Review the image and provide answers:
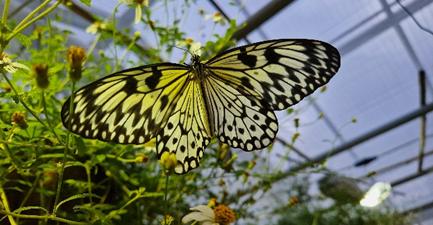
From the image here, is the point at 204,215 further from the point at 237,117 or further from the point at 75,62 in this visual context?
the point at 75,62

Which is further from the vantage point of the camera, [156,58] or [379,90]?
[379,90]

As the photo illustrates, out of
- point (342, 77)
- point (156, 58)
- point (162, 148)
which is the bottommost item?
point (162, 148)

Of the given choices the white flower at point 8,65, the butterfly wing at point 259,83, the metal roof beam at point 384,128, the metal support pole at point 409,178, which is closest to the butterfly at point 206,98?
→ the butterfly wing at point 259,83

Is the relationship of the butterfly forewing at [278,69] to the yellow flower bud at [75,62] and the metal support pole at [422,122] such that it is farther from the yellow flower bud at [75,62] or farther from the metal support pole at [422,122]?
the metal support pole at [422,122]

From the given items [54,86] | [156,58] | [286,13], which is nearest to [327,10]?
[286,13]

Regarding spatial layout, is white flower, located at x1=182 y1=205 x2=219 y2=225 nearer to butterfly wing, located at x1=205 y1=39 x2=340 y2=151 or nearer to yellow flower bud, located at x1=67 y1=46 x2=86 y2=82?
butterfly wing, located at x1=205 y1=39 x2=340 y2=151

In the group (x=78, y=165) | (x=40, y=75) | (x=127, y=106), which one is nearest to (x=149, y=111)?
(x=127, y=106)

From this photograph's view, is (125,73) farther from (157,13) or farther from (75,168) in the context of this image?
(157,13)

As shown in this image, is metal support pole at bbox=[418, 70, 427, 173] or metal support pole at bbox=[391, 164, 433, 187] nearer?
metal support pole at bbox=[418, 70, 427, 173]

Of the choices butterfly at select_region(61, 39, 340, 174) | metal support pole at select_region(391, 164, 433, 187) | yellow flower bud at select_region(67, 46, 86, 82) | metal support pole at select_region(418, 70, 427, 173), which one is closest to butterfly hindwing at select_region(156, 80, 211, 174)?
butterfly at select_region(61, 39, 340, 174)
